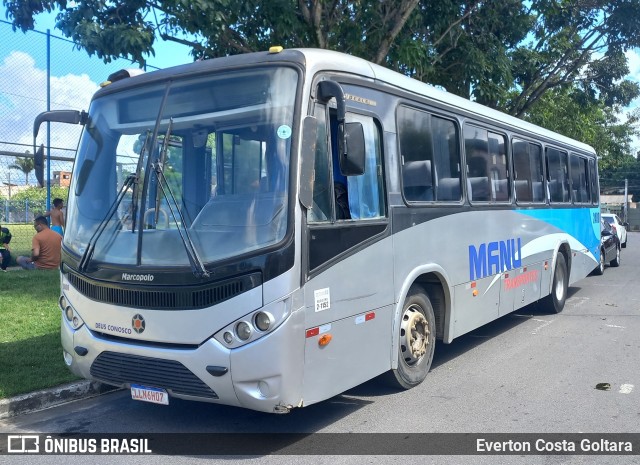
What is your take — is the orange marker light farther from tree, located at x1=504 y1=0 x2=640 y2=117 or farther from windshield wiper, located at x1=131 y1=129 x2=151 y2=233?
tree, located at x1=504 y1=0 x2=640 y2=117

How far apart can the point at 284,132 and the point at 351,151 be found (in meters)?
0.54

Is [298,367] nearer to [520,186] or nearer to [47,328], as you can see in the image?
[47,328]

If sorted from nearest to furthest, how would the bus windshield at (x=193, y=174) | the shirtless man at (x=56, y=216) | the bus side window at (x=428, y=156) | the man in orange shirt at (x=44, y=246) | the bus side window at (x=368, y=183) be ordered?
the bus windshield at (x=193, y=174), the bus side window at (x=368, y=183), the bus side window at (x=428, y=156), the man in orange shirt at (x=44, y=246), the shirtless man at (x=56, y=216)

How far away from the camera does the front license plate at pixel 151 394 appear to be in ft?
16.3

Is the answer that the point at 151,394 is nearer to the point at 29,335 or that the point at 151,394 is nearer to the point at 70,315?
the point at 70,315

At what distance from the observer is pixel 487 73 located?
14.7 metres

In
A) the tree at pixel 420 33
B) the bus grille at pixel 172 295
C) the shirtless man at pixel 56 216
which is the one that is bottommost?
the bus grille at pixel 172 295

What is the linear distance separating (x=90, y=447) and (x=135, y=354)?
90 cm

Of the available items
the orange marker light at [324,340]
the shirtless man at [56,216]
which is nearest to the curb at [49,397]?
the orange marker light at [324,340]

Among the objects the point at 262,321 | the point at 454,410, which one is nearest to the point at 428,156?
the point at 454,410

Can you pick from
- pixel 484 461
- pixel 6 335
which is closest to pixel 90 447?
pixel 484 461

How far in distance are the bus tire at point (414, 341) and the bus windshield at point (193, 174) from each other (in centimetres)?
209

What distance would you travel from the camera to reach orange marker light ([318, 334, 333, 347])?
4.97 metres

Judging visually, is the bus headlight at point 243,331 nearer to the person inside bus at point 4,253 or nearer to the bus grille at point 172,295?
the bus grille at point 172,295
